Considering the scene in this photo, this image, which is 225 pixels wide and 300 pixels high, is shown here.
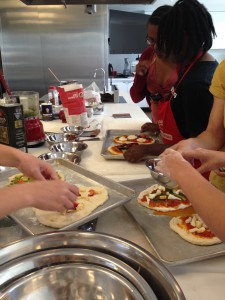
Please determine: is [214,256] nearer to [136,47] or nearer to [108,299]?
[108,299]

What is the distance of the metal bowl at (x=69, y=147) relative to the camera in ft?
5.32

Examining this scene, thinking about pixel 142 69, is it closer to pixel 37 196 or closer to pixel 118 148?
pixel 118 148

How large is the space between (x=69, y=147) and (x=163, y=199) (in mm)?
755

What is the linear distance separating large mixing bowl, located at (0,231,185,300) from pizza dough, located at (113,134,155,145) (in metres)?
1.07

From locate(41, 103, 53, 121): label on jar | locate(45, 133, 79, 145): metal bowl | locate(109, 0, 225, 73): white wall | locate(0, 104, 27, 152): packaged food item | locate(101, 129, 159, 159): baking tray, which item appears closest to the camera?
locate(0, 104, 27, 152): packaged food item

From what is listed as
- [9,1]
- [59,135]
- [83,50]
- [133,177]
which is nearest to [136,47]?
[83,50]

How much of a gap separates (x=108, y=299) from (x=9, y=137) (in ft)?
3.46

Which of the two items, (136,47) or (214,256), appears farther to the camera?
(136,47)

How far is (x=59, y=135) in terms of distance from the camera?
182 cm

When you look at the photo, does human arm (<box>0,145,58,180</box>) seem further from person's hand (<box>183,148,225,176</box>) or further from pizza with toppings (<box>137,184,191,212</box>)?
person's hand (<box>183,148,225,176</box>)

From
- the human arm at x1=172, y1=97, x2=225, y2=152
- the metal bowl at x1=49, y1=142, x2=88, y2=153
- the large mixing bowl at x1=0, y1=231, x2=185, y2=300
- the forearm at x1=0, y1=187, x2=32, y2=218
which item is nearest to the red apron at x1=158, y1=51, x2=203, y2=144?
the human arm at x1=172, y1=97, x2=225, y2=152

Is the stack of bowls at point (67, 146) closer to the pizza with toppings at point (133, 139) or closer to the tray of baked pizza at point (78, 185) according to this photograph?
the tray of baked pizza at point (78, 185)

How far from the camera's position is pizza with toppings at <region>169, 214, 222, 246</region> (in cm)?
82

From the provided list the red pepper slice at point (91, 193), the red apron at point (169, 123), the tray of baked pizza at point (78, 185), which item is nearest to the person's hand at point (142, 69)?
the red apron at point (169, 123)
